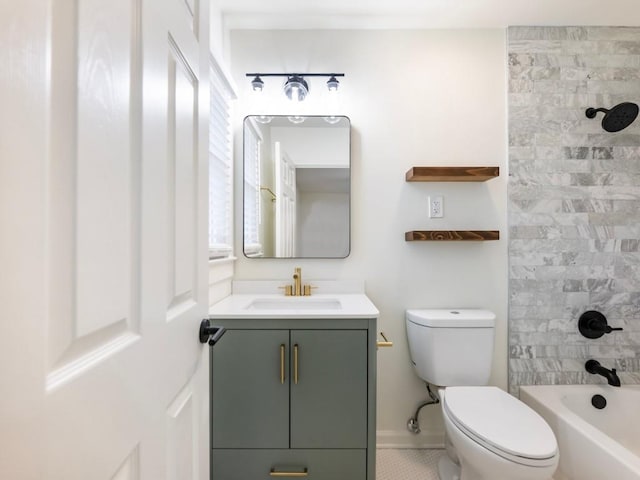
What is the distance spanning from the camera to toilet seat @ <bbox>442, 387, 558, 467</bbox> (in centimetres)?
115

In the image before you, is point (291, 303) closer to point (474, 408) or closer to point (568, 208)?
point (474, 408)

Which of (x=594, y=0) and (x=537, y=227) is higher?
(x=594, y=0)

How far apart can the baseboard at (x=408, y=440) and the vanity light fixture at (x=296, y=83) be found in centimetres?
205

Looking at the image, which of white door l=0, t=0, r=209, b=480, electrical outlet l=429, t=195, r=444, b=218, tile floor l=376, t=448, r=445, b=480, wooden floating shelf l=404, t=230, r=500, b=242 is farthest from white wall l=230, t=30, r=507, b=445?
white door l=0, t=0, r=209, b=480

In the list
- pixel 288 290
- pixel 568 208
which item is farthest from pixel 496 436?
pixel 568 208

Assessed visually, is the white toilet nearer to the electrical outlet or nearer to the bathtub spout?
the electrical outlet

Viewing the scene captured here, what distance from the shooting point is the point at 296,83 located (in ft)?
6.15

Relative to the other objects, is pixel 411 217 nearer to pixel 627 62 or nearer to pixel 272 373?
pixel 272 373

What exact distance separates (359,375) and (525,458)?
2.10ft

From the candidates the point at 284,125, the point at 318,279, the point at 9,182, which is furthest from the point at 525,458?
the point at 284,125

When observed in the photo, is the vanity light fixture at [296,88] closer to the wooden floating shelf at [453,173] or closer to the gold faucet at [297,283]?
the wooden floating shelf at [453,173]

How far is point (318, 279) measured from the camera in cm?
195

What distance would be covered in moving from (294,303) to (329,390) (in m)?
0.53

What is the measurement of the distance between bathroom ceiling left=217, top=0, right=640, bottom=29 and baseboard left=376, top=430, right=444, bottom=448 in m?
2.42
